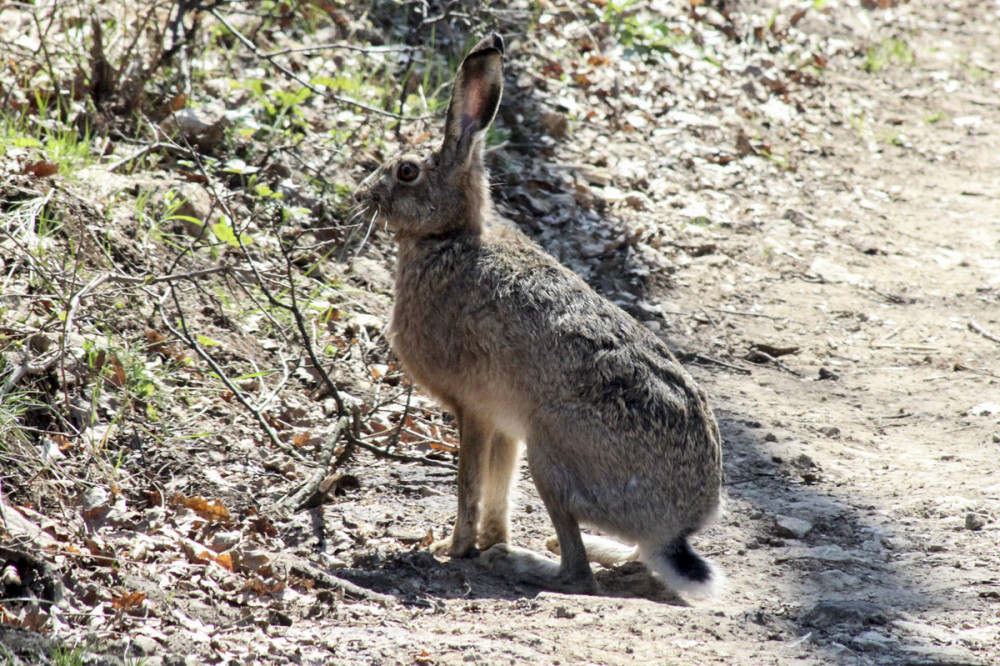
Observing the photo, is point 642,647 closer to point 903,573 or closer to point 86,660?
point 903,573

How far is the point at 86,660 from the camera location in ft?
9.37

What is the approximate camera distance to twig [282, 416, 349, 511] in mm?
4586

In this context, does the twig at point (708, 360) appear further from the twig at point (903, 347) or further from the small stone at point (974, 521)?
the small stone at point (974, 521)

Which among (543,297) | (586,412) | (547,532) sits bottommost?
(547,532)

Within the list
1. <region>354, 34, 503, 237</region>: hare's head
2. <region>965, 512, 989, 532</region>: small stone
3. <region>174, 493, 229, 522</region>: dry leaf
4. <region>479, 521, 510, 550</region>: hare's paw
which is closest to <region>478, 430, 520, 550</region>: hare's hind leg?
<region>479, 521, 510, 550</region>: hare's paw

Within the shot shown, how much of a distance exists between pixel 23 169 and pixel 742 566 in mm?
4159

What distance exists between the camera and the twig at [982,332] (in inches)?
276

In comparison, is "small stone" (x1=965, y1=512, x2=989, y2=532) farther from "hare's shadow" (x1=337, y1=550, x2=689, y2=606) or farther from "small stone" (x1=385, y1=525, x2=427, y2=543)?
"small stone" (x1=385, y1=525, x2=427, y2=543)

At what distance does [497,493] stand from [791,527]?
4.74 feet

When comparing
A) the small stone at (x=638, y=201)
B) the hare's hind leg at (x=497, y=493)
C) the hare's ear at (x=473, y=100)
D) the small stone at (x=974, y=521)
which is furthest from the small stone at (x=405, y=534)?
the small stone at (x=638, y=201)

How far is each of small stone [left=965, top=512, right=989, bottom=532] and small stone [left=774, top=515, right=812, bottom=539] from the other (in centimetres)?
71

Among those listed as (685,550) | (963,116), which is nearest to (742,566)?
(685,550)

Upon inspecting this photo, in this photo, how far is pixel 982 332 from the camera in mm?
7148

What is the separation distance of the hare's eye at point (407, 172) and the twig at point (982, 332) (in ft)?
14.8
